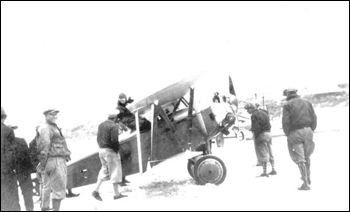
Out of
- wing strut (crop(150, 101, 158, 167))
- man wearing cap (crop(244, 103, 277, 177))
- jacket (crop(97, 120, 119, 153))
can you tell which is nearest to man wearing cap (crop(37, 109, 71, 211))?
jacket (crop(97, 120, 119, 153))

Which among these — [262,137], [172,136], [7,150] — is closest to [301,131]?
[262,137]

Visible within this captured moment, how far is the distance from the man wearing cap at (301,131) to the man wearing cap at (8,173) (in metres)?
5.37

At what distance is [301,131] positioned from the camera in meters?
7.77

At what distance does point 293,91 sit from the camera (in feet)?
26.9

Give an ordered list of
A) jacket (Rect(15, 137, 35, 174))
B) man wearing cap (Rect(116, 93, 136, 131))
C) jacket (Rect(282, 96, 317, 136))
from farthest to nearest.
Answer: man wearing cap (Rect(116, 93, 136, 131)) → jacket (Rect(282, 96, 317, 136)) → jacket (Rect(15, 137, 35, 174))

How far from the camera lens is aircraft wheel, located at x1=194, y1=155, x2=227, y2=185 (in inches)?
351

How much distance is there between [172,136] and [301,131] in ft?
10.6

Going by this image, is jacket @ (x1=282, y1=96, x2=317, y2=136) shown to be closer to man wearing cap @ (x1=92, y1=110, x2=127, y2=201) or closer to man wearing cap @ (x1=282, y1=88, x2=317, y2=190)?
man wearing cap @ (x1=282, y1=88, x2=317, y2=190)

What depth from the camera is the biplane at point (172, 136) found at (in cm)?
861

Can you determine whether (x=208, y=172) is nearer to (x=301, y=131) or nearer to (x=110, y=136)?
(x=301, y=131)

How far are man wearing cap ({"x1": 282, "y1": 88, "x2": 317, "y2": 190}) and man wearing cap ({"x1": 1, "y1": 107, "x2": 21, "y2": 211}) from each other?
5373 millimetres

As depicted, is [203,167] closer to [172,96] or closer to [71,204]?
[172,96]

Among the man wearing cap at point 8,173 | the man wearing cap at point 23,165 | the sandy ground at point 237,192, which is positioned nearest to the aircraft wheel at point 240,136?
the sandy ground at point 237,192

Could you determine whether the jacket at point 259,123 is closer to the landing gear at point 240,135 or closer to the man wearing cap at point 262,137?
the man wearing cap at point 262,137
